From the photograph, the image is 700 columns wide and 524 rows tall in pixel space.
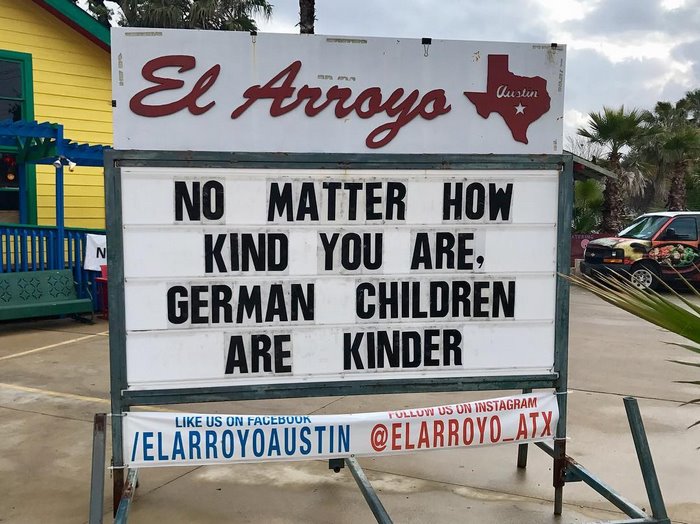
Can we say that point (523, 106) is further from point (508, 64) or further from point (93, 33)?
point (93, 33)

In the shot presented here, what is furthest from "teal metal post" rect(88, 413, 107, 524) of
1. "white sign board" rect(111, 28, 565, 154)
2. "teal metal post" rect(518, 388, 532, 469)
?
"teal metal post" rect(518, 388, 532, 469)

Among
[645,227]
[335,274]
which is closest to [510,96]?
[335,274]

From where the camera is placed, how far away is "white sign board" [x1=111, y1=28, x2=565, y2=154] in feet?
11.9

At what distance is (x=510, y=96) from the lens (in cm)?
396

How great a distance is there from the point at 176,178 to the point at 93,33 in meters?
10.8

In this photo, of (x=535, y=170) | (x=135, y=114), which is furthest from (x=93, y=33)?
(x=535, y=170)

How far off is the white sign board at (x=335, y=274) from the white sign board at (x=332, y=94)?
0.65 ft

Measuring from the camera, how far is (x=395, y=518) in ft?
14.0

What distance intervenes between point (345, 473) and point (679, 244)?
14.2m

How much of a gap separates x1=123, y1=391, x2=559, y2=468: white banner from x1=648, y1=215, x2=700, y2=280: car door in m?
13.8

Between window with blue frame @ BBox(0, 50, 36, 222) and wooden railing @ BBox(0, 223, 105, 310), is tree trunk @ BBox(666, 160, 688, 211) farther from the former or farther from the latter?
window with blue frame @ BBox(0, 50, 36, 222)

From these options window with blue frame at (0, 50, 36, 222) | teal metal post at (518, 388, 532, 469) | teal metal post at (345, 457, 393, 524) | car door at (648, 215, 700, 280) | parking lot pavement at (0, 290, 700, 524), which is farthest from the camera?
car door at (648, 215, 700, 280)

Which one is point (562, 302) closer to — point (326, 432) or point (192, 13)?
point (326, 432)

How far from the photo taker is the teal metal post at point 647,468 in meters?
3.49
